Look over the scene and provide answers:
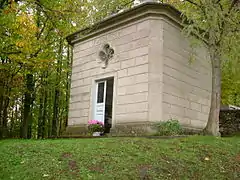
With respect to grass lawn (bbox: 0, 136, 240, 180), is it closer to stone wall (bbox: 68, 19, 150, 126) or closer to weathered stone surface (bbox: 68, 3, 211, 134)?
weathered stone surface (bbox: 68, 3, 211, 134)

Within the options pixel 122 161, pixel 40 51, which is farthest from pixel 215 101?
pixel 40 51

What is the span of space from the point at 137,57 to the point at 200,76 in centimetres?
324

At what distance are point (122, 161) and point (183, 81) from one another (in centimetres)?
612

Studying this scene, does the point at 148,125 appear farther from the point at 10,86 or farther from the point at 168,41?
the point at 10,86

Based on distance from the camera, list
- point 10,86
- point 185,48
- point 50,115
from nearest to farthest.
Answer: point 185,48 < point 10,86 < point 50,115

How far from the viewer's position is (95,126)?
11.4 meters

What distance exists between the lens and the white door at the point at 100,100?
12023mm

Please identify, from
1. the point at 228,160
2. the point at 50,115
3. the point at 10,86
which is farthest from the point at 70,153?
the point at 50,115

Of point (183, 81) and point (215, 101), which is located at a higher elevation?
point (183, 81)

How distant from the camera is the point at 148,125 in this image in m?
9.99

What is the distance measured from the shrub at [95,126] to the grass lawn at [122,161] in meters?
3.54

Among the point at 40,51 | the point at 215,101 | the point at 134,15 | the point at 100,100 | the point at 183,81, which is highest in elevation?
the point at 134,15

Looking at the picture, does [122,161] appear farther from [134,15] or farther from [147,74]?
[134,15]

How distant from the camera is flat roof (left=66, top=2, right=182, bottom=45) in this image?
426 inches
